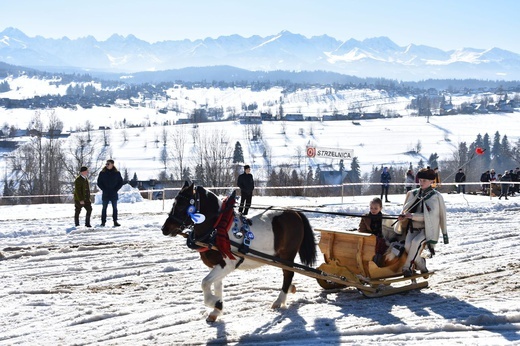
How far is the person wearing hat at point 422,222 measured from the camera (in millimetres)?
10180

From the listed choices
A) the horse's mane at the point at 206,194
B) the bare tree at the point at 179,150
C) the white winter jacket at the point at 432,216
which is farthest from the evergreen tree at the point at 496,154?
the horse's mane at the point at 206,194

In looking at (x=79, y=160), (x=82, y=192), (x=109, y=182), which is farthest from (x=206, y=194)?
Result: (x=79, y=160)

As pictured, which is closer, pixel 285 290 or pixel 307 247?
pixel 285 290

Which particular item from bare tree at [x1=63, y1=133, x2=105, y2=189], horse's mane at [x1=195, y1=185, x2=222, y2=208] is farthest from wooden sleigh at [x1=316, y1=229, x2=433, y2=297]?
bare tree at [x1=63, y1=133, x2=105, y2=189]

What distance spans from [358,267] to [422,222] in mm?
1371

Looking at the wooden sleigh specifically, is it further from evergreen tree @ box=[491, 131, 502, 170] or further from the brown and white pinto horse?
evergreen tree @ box=[491, 131, 502, 170]

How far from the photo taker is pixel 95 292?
35.0 feet

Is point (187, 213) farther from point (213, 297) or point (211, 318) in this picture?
point (211, 318)

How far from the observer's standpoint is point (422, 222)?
33.9 feet

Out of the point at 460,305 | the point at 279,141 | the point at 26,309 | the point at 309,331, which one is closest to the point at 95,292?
the point at 26,309

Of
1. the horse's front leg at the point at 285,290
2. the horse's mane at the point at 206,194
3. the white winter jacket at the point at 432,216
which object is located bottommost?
the horse's front leg at the point at 285,290

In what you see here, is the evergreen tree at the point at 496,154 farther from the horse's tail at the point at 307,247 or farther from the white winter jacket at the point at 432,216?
the horse's tail at the point at 307,247

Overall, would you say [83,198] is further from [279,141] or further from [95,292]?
[279,141]

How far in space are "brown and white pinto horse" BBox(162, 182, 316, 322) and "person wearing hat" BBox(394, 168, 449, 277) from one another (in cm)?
164
